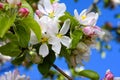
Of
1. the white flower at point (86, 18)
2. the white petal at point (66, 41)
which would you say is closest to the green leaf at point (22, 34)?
the white petal at point (66, 41)

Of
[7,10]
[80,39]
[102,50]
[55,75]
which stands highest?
[102,50]

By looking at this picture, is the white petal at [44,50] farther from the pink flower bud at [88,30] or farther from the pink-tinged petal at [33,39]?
the pink flower bud at [88,30]

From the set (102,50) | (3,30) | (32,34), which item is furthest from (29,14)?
(102,50)

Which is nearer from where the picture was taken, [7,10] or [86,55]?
[7,10]

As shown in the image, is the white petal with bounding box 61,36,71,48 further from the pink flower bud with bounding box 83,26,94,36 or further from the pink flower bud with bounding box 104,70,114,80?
the pink flower bud with bounding box 104,70,114,80

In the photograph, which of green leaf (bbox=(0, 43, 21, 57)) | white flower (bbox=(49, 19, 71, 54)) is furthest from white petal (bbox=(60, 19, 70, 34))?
green leaf (bbox=(0, 43, 21, 57))

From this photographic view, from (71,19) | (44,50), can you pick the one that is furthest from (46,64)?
(71,19)

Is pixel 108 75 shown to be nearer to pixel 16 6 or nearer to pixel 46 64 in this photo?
A: pixel 46 64

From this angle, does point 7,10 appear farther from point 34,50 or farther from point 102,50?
point 102,50
